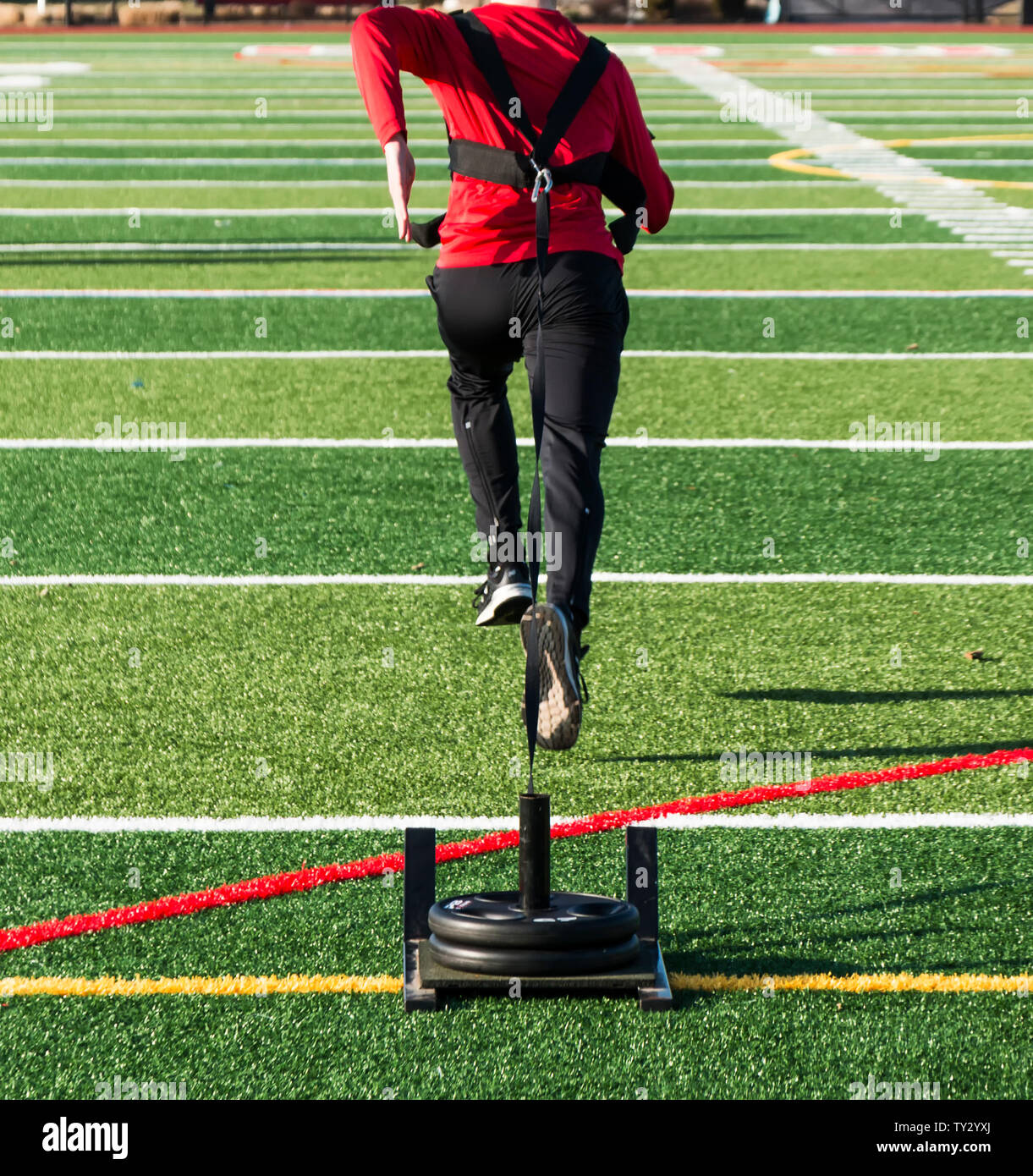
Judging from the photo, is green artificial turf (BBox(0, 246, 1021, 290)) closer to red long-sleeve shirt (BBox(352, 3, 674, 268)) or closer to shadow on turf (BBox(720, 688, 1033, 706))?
shadow on turf (BBox(720, 688, 1033, 706))

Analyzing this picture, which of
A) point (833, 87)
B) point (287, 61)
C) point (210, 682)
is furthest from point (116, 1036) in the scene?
point (287, 61)

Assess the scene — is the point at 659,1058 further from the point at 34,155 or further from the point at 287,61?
the point at 287,61

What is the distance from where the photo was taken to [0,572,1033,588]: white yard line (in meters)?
6.80

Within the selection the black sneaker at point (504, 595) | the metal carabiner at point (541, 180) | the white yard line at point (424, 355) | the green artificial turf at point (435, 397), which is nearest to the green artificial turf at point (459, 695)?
the black sneaker at point (504, 595)

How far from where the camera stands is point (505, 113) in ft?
14.5

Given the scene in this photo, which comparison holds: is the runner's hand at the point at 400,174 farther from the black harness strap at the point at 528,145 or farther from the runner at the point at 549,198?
the black harness strap at the point at 528,145

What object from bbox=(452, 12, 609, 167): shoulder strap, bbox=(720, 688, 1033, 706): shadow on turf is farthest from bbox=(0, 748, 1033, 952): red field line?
bbox=(452, 12, 609, 167): shoulder strap

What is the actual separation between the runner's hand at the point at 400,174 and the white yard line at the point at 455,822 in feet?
5.00

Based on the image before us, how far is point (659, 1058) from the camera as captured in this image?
3.46 m

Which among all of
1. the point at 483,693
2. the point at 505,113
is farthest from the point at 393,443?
the point at 505,113

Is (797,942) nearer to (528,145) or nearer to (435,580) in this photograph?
(528,145)

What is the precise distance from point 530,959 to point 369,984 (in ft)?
1.27

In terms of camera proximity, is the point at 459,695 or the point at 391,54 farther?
the point at 459,695

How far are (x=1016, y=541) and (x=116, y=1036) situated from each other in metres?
4.90
